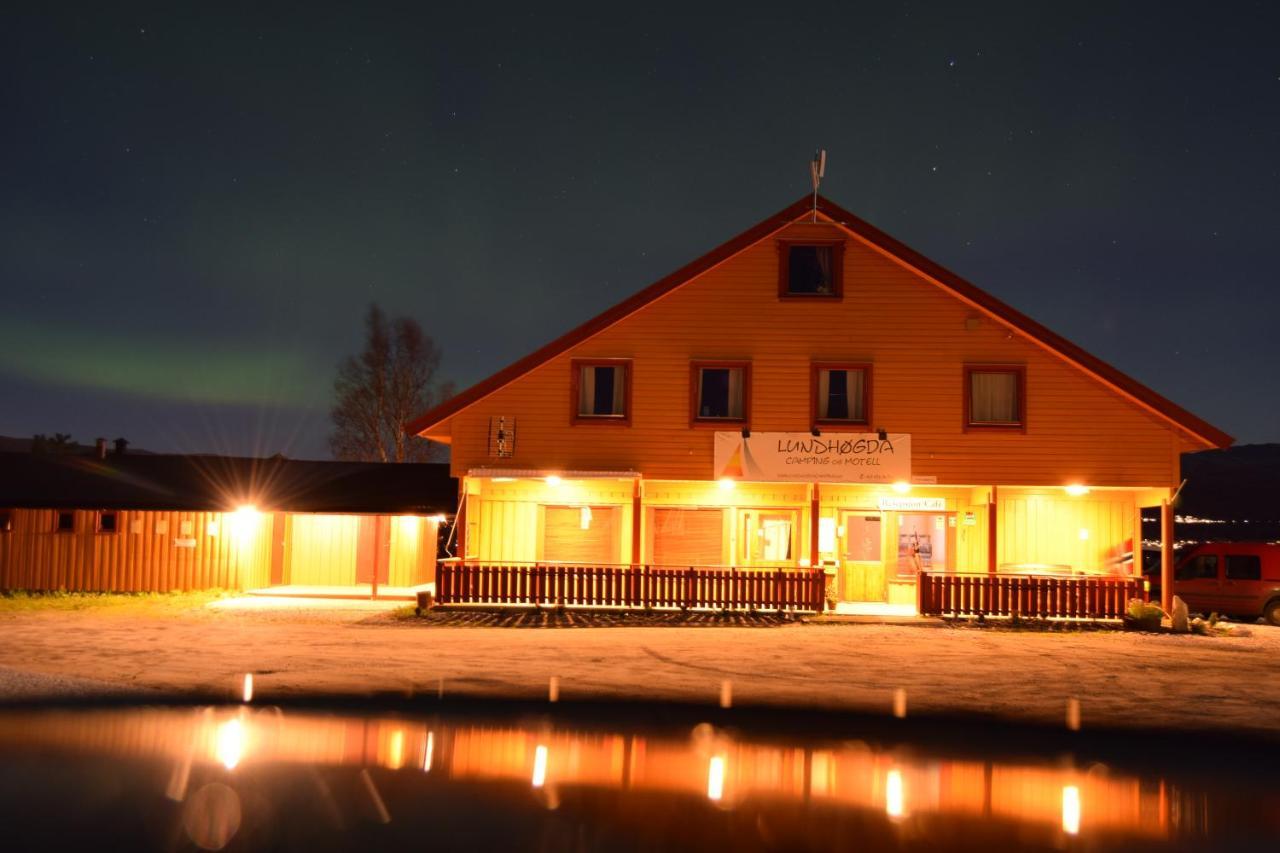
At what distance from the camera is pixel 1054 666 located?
1634cm

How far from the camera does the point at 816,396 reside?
25.3 metres

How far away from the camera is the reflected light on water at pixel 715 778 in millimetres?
8445

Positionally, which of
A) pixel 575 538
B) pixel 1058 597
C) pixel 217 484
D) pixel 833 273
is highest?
pixel 833 273

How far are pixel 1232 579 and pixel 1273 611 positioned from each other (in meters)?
1.06

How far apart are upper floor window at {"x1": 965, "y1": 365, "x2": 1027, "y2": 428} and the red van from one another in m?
5.62

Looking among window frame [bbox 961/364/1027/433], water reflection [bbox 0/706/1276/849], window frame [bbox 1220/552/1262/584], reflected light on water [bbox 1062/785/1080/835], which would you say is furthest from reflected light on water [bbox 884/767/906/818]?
window frame [bbox 1220/552/1262/584]

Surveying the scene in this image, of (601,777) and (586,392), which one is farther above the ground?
(586,392)

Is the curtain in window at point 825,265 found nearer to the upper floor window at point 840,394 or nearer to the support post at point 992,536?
the upper floor window at point 840,394

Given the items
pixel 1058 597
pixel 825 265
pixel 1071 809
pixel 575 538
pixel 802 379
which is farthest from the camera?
pixel 575 538

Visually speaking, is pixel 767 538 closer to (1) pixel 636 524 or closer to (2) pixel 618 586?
(1) pixel 636 524

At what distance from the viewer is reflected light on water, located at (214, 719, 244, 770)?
30.9 feet

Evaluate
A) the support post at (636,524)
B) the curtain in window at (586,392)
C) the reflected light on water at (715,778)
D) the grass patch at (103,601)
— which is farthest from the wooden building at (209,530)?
the reflected light on water at (715,778)

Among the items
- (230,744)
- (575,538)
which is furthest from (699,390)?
(230,744)

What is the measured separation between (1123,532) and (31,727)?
925 inches
